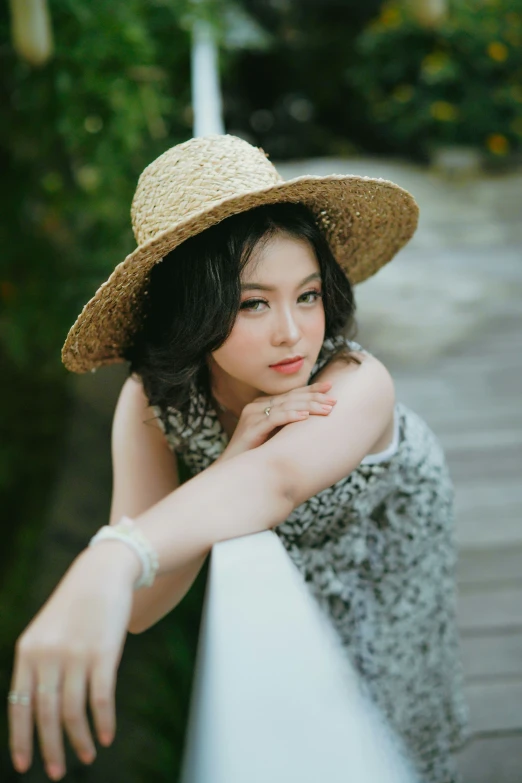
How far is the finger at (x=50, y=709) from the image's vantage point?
2.31 ft

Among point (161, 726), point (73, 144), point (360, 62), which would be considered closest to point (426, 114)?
point (360, 62)

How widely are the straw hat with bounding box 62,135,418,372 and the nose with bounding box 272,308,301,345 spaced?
6.5 inches

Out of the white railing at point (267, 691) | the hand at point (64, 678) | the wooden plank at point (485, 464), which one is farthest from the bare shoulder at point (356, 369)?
the wooden plank at point (485, 464)

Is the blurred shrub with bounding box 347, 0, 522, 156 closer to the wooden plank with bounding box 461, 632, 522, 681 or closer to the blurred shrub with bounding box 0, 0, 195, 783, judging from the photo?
the blurred shrub with bounding box 0, 0, 195, 783

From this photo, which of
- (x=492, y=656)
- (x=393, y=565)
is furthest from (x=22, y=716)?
(x=492, y=656)

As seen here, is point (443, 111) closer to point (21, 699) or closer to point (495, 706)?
point (495, 706)

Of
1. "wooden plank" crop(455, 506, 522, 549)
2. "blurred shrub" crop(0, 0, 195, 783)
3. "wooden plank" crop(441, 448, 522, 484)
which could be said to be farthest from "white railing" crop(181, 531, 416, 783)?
"blurred shrub" crop(0, 0, 195, 783)

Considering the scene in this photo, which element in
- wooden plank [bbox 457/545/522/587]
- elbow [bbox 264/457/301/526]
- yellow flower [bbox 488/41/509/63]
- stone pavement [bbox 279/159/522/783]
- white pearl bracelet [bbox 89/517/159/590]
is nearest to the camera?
white pearl bracelet [bbox 89/517/159/590]

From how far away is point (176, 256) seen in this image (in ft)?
3.91


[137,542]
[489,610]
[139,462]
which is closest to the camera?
[137,542]

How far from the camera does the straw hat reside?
1072 millimetres

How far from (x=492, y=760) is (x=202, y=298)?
4.64 feet

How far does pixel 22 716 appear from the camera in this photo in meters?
0.71

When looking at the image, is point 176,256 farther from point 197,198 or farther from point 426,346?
point 426,346
